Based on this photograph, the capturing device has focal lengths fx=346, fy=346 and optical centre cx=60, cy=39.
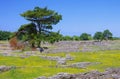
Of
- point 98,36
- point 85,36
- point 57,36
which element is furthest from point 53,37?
point 85,36

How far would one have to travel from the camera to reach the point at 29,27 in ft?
318

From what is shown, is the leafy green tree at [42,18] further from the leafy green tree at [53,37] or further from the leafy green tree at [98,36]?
the leafy green tree at [98,36]

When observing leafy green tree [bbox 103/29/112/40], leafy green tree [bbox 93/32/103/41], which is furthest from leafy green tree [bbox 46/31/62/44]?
leafy green tree [bbox 93/32/103/41]

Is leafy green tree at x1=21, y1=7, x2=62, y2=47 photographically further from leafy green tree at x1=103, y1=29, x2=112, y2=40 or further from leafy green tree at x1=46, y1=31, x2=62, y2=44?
leafy green tree at x1=103, y1=29, x2=112, y2=40

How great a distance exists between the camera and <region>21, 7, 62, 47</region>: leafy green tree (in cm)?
9444

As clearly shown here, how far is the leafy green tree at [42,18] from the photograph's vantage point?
94438 mm

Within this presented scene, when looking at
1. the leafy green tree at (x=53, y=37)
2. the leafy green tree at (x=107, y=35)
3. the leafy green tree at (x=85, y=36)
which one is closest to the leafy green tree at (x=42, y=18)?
the leafy green tree at (x=53, y=37)

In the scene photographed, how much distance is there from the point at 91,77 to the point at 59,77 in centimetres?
232

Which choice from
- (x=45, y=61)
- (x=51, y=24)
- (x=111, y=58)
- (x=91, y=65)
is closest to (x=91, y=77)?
(x=91, y=65)

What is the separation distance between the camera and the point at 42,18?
95.2 metres

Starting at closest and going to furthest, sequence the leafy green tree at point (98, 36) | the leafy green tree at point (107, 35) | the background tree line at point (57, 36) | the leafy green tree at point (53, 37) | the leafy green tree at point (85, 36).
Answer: the leafy green tree at point (53, 37), the background tree line at point (57, 36), the leafy green tree at point (107, 35), the leafy green tree at point (98, 36), the leafy green tree at point (85, 36)

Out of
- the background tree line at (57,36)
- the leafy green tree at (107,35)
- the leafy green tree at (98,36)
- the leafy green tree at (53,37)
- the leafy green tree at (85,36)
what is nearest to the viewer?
the leafy green tree at (53,37)

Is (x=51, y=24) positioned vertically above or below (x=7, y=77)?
above

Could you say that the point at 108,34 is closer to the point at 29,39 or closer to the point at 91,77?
the point at 29,39
